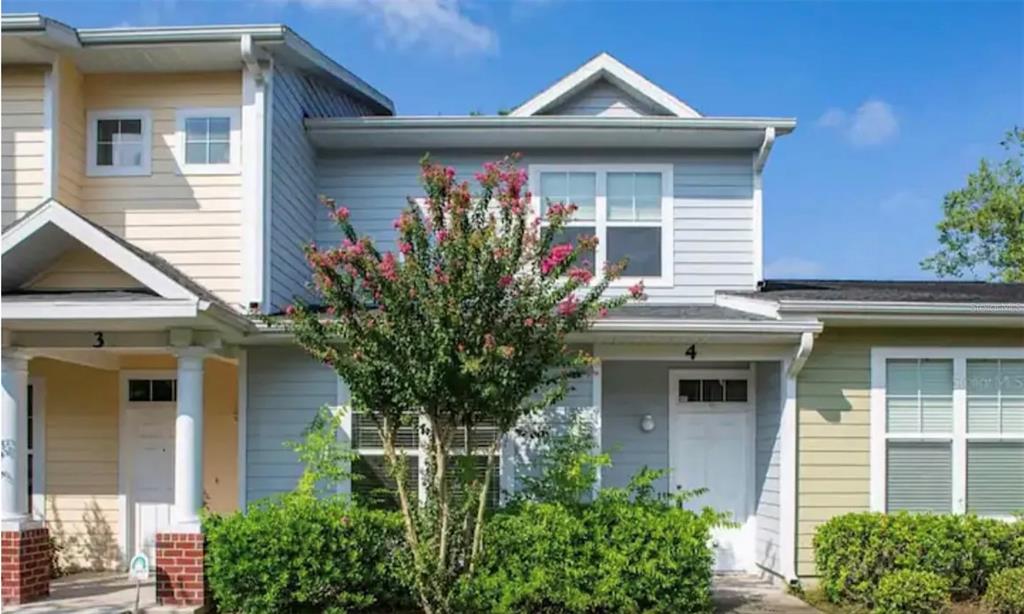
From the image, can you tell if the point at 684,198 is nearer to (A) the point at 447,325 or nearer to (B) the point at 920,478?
(B) the point at 920,478

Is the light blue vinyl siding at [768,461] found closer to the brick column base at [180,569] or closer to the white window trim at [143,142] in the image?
the brick column base at [180,569]

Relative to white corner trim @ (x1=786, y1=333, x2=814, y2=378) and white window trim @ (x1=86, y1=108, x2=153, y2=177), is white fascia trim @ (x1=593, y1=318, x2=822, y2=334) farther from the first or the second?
white window trim @ (x1=86, y1=108, x2=153, y2=177)

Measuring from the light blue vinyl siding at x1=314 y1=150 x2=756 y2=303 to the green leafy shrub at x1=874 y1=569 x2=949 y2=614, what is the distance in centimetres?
377

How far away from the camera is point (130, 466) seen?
33.8ft

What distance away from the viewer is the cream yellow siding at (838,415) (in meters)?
9.10

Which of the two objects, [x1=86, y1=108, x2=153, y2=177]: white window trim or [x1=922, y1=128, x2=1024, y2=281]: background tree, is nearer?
[x1=86, y1=108, x2=153, y2=177]: white window trim

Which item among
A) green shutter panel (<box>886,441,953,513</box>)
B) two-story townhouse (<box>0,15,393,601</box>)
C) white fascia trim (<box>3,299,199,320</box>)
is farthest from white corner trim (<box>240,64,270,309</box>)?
green shutter panel (<box>886,441,953,513</box>)

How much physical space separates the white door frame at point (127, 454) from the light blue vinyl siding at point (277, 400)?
1.61m

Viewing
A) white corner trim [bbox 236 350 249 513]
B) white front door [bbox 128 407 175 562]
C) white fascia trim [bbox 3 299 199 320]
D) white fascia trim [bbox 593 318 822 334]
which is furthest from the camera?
white front door [bbox 128 407 175 562]

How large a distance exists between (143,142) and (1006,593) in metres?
9.46

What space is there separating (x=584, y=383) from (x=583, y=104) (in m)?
3.70

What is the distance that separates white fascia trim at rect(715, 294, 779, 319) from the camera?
8938mm

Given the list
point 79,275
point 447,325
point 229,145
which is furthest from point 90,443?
point 447,325

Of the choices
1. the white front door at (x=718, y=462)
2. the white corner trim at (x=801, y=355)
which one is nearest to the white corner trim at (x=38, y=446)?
the white front door at (x=718, y=462)
